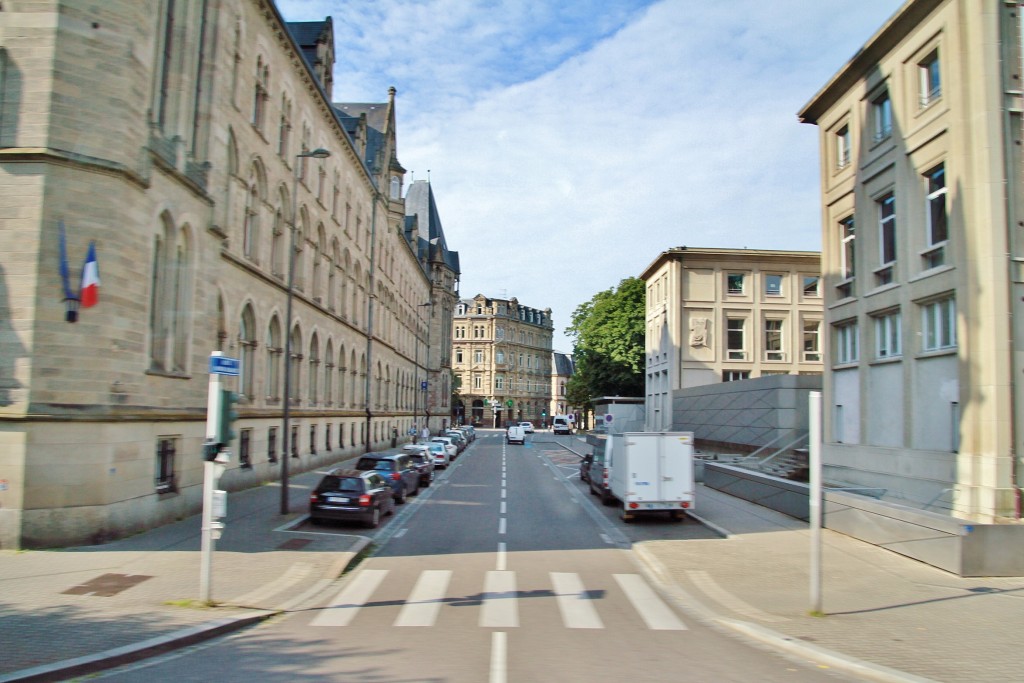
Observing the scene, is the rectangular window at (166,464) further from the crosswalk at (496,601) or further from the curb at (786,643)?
the curb at (786,643)

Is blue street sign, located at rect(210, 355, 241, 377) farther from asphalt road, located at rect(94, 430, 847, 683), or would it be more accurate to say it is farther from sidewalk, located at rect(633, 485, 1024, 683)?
sidewalk, located at rect(633, 485, 1024, 683)

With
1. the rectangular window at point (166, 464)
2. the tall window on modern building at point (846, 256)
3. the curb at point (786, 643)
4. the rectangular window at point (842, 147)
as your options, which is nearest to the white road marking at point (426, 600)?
the curb at point (786, 643)

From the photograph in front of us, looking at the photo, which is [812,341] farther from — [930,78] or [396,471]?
[396,471]

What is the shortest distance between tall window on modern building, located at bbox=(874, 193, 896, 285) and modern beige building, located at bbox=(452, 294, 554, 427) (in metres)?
96.8

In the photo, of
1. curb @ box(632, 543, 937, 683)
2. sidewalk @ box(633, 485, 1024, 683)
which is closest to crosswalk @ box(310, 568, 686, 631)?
curb @ box(632, 543, 937, 683)

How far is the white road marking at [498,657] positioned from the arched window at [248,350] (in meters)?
19.5

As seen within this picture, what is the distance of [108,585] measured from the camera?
11.5 m

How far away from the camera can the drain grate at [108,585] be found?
11.0 m

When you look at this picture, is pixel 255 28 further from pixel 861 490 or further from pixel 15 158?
pixel 861 490

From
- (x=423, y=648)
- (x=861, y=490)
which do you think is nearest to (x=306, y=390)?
(x=861, y=490)

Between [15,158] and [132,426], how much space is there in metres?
5.71

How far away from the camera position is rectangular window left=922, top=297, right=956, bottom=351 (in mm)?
18705

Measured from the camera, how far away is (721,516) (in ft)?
69.2

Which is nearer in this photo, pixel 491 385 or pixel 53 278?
pixel 53 278
